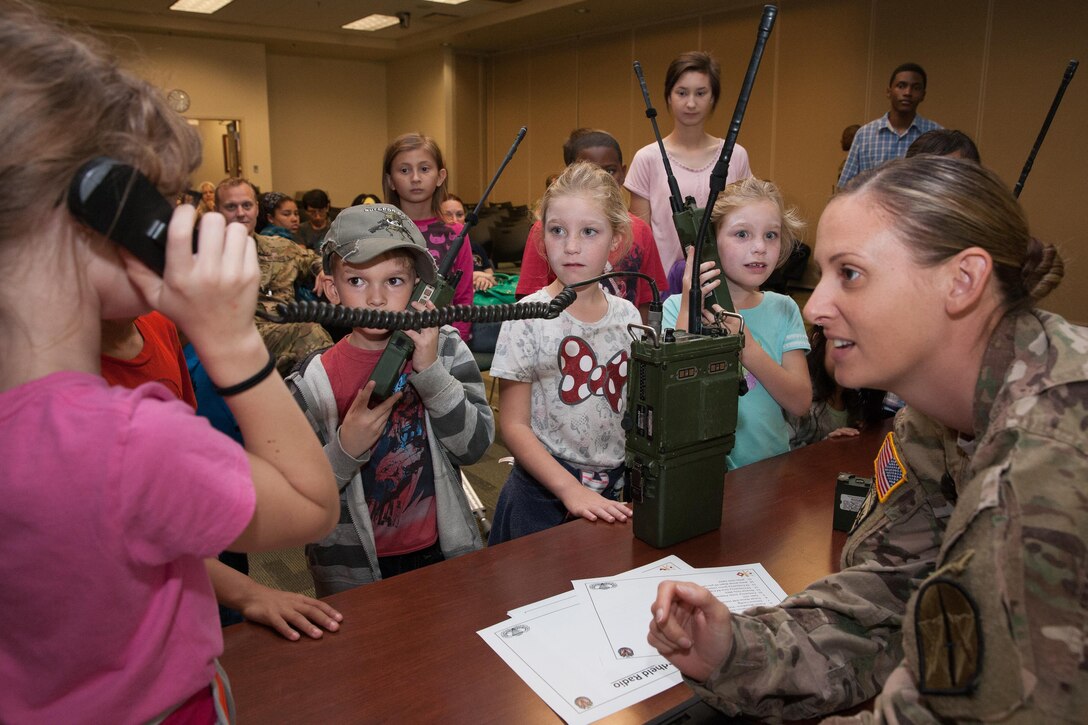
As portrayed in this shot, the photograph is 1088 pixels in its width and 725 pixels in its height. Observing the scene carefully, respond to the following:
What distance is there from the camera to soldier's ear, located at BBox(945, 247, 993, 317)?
825mm

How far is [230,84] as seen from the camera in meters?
11.2

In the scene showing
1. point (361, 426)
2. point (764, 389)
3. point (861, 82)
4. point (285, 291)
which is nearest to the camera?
point (361, 426)

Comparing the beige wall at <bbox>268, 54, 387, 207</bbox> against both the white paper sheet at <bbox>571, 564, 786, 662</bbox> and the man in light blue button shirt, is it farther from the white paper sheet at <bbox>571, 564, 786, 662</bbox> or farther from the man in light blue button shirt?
the white paper sheet at <bbox>571, 564, 786, 662</bbox>

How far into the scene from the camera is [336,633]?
104cm

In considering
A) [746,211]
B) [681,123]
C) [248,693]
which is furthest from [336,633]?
[681,123]

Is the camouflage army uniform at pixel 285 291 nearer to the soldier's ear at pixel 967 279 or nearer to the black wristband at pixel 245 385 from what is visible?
the black wristband at pixel 245 385

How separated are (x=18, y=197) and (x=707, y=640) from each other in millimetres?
822

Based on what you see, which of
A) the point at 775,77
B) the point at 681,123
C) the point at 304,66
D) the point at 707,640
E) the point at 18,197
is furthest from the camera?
the point at 304,66

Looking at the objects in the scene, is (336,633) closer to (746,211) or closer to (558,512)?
(558,512)

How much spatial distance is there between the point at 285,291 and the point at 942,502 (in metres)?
3.54

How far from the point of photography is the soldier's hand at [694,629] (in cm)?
90

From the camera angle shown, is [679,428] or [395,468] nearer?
[679,428]

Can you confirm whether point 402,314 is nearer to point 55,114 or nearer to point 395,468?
point 55,114

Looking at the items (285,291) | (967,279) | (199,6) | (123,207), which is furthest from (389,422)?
(199,6)
